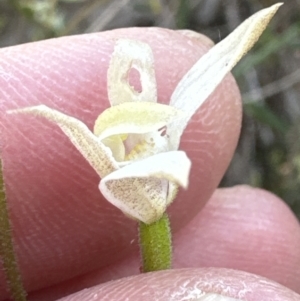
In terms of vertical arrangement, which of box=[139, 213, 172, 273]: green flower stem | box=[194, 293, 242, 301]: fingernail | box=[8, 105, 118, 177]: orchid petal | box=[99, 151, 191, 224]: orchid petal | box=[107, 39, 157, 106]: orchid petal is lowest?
box=[194, 293, 242, 301]: fingernail

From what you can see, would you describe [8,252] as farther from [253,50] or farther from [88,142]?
[253,50]

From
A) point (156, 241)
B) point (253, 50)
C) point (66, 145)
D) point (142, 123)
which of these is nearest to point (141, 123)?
point (142, 123)

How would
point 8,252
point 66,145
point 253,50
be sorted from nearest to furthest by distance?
point 8,252, point 66,145, point 253,50

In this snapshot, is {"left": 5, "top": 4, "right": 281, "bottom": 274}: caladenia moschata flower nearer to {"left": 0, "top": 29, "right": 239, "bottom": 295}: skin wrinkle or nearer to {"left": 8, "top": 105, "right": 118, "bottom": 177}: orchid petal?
{"left": 8, "top": 105, "right": 118, "bottom": 177}: orchid petal

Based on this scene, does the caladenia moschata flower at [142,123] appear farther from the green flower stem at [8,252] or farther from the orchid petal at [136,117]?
the green flower stem at [8,252]

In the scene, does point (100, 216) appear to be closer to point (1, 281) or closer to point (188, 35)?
point (1, 281)

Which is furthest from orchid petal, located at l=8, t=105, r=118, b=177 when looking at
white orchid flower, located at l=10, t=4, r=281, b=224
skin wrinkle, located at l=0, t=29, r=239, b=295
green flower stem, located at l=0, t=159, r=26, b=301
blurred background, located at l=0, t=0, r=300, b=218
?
blurred background, located at l=0, t=0, r=300, b=218

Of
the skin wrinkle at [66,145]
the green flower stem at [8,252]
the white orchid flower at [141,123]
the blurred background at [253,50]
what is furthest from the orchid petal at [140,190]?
the blurred background at [253,50]

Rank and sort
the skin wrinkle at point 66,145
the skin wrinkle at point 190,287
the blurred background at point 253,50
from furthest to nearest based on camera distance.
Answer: the blurred background at point 253,50
the skin wrinkle at point 66,145
the skin wrinkle at point 190,287
